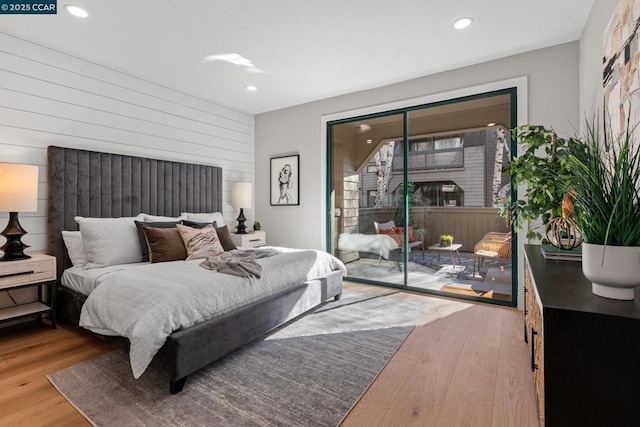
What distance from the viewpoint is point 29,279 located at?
8.59ft

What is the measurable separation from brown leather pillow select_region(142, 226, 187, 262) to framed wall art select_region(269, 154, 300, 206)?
2.12 meters

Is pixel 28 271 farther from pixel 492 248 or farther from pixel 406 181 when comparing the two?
pixel 492 248

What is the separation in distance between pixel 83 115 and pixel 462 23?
3.86 meters

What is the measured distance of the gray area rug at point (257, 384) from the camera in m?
1.66

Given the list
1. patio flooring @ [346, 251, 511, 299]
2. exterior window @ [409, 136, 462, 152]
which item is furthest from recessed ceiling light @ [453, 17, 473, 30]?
patio flooring @ [346, 251, 511, 299]

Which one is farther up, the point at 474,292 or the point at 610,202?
the point at 610,202

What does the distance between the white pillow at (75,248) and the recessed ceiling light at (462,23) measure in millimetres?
3989

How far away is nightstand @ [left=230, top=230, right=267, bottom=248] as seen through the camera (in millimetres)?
4488

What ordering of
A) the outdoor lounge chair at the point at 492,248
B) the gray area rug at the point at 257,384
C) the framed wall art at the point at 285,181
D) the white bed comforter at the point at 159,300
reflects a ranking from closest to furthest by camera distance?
the gray area rug at the point at 257,384, the white bed comforter at the point at 159,300, the outdoor lounge chair at the point at 492,248, the framed wall art at the point at 285,181

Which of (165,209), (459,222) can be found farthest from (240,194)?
(459,222)

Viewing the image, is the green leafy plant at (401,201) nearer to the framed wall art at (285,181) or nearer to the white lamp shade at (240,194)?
the framed wall art at (285,181)

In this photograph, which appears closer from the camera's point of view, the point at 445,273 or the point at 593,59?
the point at 593,59

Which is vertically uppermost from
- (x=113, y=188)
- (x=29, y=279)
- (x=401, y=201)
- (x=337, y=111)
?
(x=337, y=111)

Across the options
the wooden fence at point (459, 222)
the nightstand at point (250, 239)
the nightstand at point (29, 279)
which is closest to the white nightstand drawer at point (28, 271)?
the nightstand at point (29, 279)
